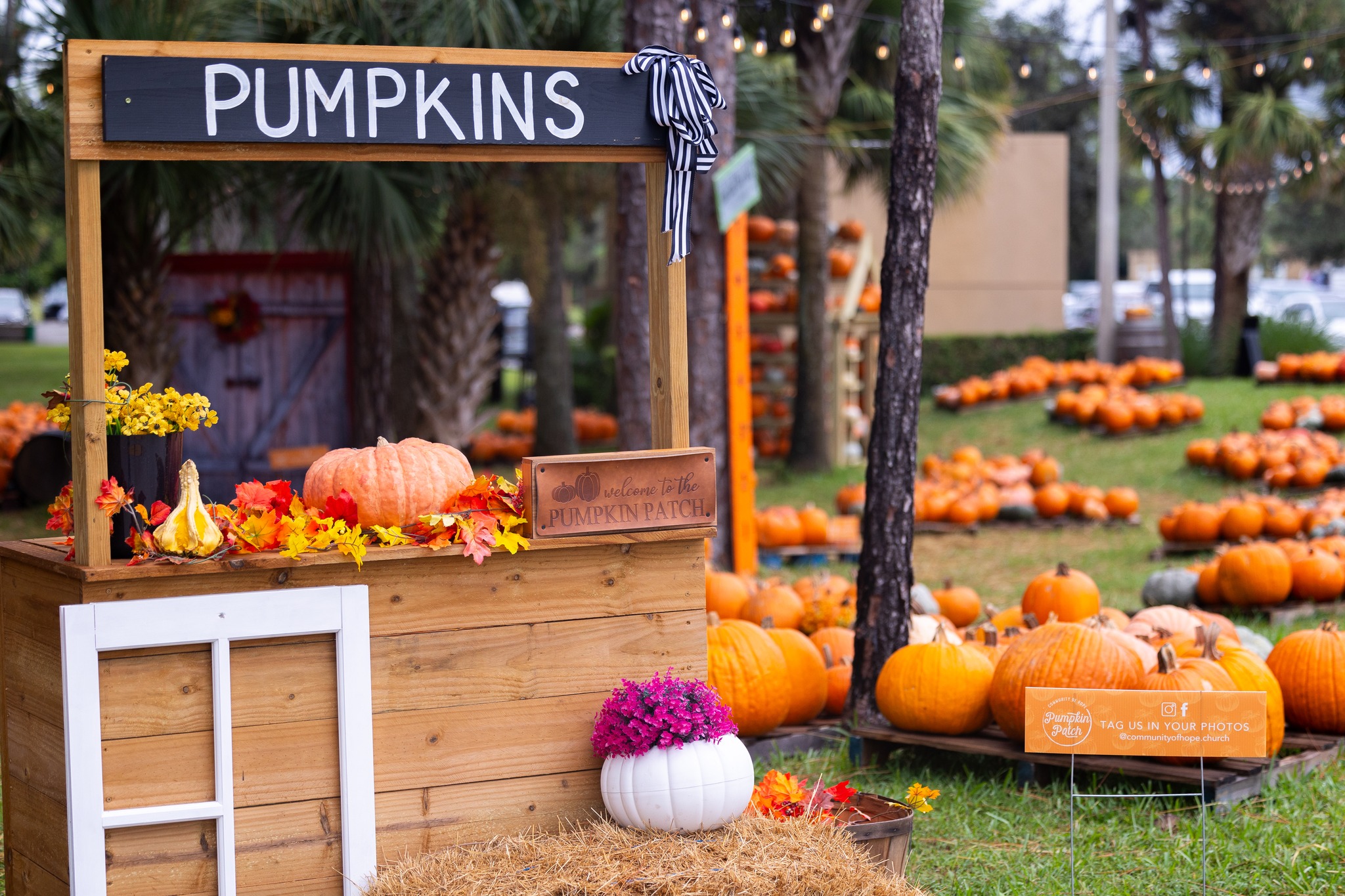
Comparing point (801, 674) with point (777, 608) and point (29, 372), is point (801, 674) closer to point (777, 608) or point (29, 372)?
point (777, 608)

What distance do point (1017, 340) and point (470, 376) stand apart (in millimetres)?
10240

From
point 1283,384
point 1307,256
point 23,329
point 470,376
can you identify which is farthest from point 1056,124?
point 23,329

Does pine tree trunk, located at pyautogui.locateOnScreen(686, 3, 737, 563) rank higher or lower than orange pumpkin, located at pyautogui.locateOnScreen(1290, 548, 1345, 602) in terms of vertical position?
higher

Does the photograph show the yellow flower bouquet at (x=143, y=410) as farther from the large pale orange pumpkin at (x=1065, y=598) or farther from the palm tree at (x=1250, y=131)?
the palm tree at (x=1250, y=131)

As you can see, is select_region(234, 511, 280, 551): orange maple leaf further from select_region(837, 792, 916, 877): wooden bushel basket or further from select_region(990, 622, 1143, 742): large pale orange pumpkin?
select_region(990, 622, 1143, 742): large pale orange pumpkin

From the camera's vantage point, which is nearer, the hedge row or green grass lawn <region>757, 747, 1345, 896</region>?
green grass lawn <region>757, 747, 1345, 896</region>

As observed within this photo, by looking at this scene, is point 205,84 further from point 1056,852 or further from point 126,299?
point 126,299

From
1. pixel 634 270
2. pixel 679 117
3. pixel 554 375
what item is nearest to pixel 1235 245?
pixel 554 375

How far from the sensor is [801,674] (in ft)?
15.5

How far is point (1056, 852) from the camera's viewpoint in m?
3.70

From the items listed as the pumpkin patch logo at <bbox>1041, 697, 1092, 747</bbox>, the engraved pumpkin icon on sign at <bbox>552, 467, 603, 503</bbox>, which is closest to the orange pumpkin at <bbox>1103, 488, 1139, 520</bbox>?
the pumpkin patch logo at <bbox>1041, 697, 1092, 747</bbox>

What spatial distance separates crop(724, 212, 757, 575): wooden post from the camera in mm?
6832

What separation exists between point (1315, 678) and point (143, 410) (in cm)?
388

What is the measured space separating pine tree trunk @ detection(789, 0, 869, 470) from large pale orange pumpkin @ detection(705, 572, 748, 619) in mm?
6937
